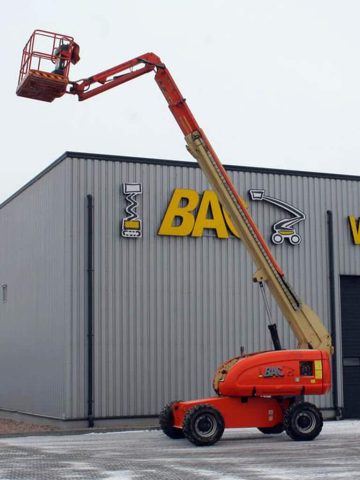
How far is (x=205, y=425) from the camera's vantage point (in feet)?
65.2

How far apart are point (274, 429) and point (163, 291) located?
19.9 ft

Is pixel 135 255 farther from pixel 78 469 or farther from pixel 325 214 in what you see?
pixel 78 469

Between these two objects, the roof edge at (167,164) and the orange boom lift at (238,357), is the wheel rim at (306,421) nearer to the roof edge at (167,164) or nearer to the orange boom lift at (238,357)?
the orange boom lift at (238,357)

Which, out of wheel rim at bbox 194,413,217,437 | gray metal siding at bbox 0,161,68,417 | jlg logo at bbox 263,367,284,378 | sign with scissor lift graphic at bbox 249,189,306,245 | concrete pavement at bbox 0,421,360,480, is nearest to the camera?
concrete pavement at bbox 0,421,360,480

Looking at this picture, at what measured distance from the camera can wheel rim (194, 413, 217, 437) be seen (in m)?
19.8

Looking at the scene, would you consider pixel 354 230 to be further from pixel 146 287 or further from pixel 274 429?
pixel 274 429

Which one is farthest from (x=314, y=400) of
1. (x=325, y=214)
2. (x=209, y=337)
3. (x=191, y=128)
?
(x=191, y=128)

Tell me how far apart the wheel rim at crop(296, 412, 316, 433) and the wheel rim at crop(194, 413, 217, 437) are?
1.98 meters

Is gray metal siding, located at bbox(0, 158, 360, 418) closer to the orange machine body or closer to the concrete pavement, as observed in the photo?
the concrete pavement

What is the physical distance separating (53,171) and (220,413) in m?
10.0

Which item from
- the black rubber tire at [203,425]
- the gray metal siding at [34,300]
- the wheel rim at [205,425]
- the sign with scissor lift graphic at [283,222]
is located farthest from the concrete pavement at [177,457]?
the sign with scissor lift graphic at [283,222]

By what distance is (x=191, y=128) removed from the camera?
22.4m

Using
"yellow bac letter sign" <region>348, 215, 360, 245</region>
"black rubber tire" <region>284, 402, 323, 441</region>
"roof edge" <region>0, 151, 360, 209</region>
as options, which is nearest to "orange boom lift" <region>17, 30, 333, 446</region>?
"black rubber tire" <region>284, 402, 323, 441</region>

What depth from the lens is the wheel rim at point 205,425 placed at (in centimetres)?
1975
